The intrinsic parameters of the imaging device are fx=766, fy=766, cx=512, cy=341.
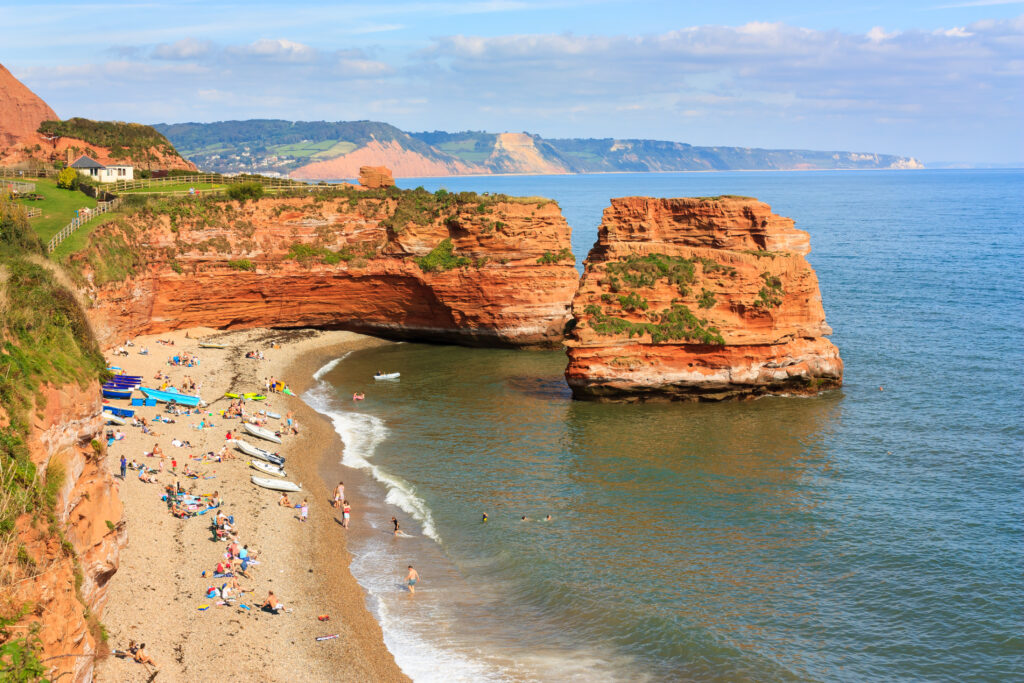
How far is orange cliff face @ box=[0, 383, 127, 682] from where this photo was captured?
14.2m

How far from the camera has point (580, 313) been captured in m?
46.4

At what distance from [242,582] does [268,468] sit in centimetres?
1035

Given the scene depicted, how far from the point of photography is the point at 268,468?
36062 millimetres

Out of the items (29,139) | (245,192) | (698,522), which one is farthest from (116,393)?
(29,139)

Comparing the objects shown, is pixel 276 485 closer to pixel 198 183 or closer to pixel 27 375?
pixel 27 375

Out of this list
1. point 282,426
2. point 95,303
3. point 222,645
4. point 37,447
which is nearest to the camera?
point 37,447

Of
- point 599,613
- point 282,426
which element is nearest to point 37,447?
point 599,613

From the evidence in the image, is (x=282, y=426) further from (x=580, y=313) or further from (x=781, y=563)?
(x=781, y=563)

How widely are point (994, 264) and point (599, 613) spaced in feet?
272

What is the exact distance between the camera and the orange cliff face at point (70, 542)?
14.2 meters

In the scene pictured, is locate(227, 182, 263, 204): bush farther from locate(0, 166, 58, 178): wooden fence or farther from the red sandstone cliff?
the red sandstone cliff

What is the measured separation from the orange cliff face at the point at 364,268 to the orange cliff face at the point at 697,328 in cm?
1290

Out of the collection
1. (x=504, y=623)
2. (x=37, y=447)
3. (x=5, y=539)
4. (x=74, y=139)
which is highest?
(x=74, y=139)

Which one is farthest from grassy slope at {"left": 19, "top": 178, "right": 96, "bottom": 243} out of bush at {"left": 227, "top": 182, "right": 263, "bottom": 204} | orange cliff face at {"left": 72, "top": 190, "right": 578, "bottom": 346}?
bush at {"left": 227, "top": 182, "right": 263, "bottom": 204}
